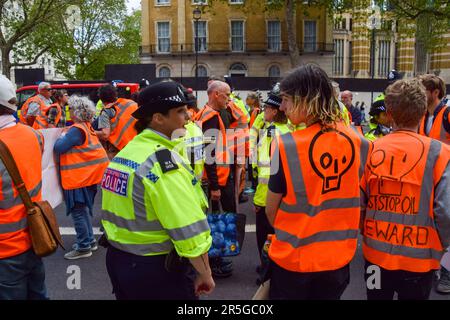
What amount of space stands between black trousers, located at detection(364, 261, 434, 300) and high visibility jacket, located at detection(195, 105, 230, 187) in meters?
2.55

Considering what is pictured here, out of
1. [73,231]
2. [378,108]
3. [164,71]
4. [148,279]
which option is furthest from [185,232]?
[164,71]

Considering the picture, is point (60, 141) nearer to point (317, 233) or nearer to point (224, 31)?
point (317, 233)

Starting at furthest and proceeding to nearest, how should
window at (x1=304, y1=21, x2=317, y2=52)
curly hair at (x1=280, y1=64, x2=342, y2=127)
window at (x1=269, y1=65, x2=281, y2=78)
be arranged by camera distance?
window at (x1=304, y1=21, x2=317, y2=52), window at (x1=269, y1=65, x2=281, y2=78), curly hair at (x1=280, y1=64, x2=342, y2=127)

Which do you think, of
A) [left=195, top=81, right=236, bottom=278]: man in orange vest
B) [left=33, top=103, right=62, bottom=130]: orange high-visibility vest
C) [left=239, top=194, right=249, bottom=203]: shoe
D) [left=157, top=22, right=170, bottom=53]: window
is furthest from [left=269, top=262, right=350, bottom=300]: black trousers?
[left=157, top=22, right=170, bottom=53]: window

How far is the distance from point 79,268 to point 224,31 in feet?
131

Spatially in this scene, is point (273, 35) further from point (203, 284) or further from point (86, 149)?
point (203, 284)

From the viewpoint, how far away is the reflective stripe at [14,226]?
2.88m

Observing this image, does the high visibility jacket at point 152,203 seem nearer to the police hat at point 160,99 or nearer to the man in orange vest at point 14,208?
the police hat at point 160,99

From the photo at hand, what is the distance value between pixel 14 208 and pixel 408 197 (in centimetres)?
241

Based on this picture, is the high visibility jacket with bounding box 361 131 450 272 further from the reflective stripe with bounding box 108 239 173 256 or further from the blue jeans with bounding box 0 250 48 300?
the blue jeans with bounding box 0 250 48 300

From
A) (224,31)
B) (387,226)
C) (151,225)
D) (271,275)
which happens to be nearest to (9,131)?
(151,225)

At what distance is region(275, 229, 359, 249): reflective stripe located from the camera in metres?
2.44

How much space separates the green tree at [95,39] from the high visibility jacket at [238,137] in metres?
35.7

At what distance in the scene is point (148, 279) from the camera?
7.70 ft
